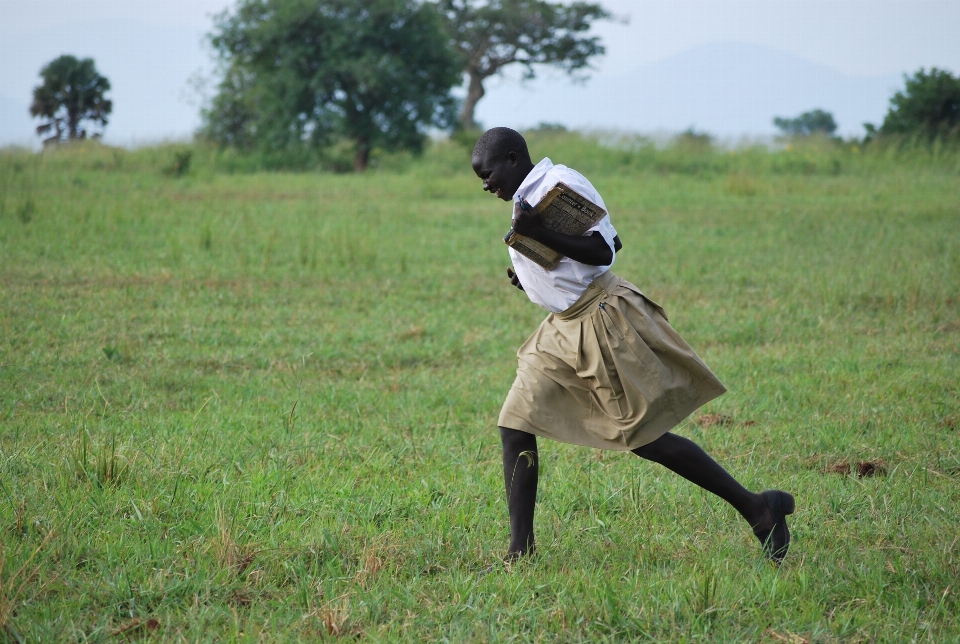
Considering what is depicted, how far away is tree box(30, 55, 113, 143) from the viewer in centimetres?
2739

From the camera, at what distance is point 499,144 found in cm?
299

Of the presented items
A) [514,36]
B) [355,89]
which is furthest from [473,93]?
[355,89]

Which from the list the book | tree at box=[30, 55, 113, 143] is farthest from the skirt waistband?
tree at box=[30, 55, 113, 143]

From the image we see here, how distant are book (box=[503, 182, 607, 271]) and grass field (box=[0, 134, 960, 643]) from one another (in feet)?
3.31

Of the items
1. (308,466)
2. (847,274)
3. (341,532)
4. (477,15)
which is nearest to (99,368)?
(308,466)

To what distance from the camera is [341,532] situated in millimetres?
3246

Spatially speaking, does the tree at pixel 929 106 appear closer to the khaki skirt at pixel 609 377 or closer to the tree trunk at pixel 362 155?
the tree trunk at pixel 362 155

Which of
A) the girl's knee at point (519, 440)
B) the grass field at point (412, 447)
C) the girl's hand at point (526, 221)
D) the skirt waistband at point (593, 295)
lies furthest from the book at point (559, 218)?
the grass field at point (412, 447)

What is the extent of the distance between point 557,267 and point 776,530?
3.72 ft

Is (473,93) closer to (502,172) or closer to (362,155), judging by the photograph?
(362,155)

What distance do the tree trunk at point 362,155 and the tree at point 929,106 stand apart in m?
12.3

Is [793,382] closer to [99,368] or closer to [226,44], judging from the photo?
[99,368]

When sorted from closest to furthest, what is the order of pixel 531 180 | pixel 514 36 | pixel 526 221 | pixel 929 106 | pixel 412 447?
pixel 526 221, pixel 531 180, pixel 412 447, pixel 929 106, pixel 514 36

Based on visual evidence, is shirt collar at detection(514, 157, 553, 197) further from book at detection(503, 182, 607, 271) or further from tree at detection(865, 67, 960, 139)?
tree at detection(865, 67, 960, 139)
